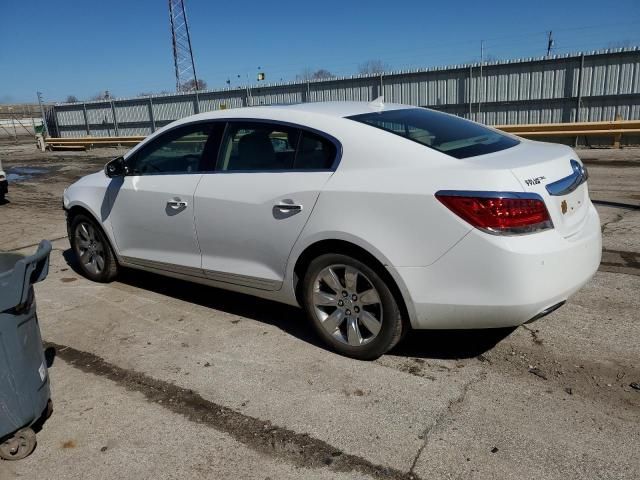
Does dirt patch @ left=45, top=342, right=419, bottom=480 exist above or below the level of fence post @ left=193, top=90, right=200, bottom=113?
below

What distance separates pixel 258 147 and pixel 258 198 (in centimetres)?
44

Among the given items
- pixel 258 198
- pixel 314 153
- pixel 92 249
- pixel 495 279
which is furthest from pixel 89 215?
pixel 495 279

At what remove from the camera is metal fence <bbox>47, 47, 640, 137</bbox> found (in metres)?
16.9

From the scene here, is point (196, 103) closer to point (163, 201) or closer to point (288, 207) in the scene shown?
point (163, 201)

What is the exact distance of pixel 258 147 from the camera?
4.06m

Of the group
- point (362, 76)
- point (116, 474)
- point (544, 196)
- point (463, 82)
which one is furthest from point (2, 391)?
point (362, 76)

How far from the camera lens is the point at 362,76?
21516 millimetres

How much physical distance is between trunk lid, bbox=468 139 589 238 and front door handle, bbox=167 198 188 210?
2215mm

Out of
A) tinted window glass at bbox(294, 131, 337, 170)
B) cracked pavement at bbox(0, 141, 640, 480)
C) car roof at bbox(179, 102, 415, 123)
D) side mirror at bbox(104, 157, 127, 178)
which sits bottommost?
cracked pavement at bbox(0, 141, 640, 480)

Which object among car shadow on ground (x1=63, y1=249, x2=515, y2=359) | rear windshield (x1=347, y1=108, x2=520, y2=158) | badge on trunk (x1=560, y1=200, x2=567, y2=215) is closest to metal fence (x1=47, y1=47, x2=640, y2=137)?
rear windshield (x1=347, y1=108, x2=520, y2=158)

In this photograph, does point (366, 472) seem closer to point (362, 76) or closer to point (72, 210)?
point (72, 210)

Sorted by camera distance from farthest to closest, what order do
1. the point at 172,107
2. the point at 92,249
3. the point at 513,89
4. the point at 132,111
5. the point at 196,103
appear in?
1. the point at 132,111
2. the point at 172,107
3. the point at 196,103
4. the point at 513,89
5. the point at 92,249

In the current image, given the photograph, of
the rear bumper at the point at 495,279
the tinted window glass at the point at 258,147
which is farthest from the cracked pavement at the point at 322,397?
the tinted window glass at the point at 258,147

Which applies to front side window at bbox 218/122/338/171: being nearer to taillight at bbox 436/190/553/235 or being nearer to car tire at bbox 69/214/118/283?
taillight at bbox 436/190/553/235
